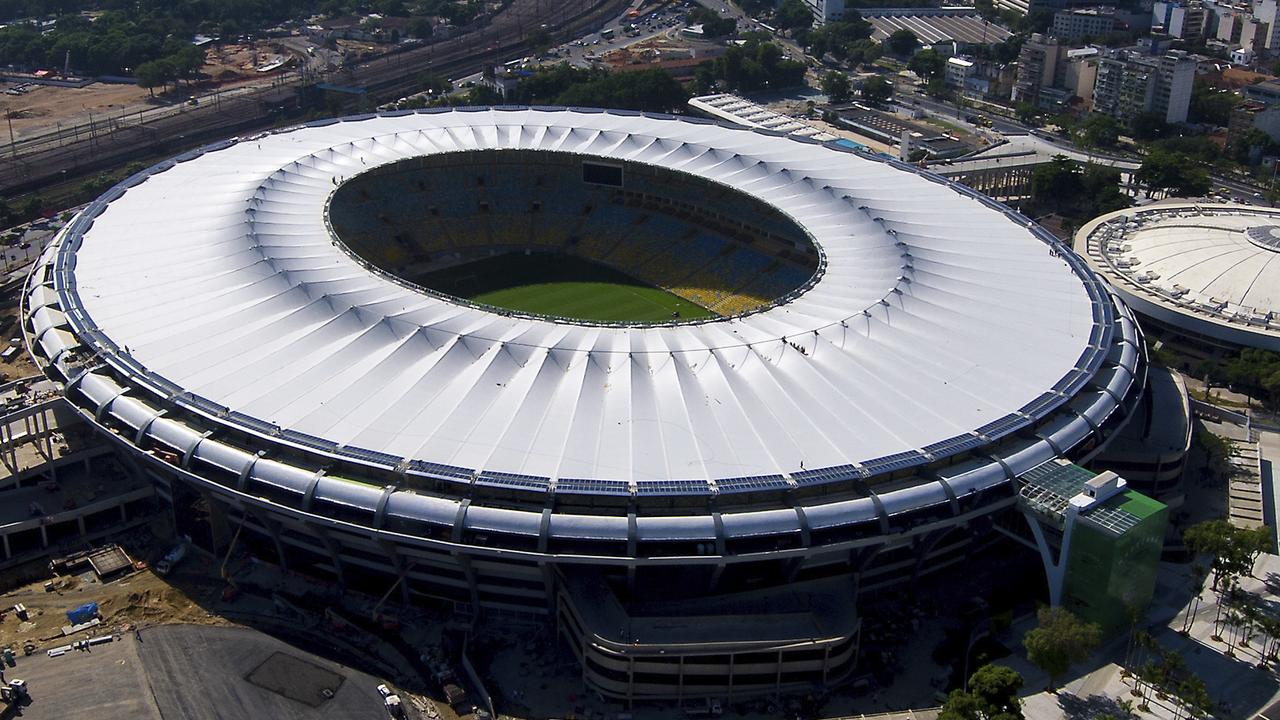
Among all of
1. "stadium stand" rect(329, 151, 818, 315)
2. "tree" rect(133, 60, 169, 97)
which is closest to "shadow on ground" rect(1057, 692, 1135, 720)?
"stadium stand" rect(329, 151, 818, 315)

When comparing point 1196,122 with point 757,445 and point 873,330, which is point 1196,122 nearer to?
point 873,330

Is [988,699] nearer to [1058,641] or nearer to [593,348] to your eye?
[1058,641]

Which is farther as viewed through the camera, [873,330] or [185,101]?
[185,101]

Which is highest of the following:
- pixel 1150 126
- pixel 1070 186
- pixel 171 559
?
pixel 1150 126

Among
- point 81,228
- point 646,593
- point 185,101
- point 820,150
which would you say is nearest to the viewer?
point 646,593

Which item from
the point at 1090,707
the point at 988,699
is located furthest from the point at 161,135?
the point at 1090,707

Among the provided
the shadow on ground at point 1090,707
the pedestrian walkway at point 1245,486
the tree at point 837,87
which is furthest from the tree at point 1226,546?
the tree at point 837,87

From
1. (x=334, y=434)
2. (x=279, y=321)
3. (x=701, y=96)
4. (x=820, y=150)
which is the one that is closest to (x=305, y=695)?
(x=334, y=434)
